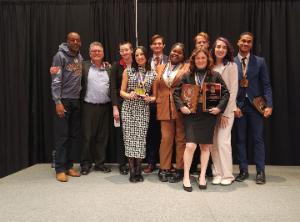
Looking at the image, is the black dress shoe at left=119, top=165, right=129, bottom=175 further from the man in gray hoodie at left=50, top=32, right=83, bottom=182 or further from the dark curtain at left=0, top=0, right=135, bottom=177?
the dark curtain at left=0, top=0, right=135, bottom=177

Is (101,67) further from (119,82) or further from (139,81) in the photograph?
(139,81)

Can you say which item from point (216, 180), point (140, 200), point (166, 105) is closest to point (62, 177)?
point (140, 200)

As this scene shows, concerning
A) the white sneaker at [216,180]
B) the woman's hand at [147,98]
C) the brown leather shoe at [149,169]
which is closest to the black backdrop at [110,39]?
the brown leather shoe at [149,169]

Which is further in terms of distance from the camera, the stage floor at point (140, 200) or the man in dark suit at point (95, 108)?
the man in dark suit at point (95, 108)

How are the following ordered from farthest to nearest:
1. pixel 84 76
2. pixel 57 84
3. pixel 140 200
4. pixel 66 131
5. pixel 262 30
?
pixel 262 30, pixel 84 76, pixel 66 131, pixel 57 84, pixel 140 200

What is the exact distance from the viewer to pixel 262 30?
14.3ft

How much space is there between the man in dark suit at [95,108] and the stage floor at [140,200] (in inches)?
10.1

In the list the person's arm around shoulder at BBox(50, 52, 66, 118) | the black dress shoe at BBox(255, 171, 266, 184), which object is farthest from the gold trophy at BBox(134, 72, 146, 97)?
the black dress shoe at BBox(255, 171, 266, 184)

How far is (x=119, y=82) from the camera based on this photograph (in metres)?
3.73

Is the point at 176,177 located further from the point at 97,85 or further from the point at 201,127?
the point at 97,85

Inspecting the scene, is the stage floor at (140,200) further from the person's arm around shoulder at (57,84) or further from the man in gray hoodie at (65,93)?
the person's arm around shoulder at (57,84)

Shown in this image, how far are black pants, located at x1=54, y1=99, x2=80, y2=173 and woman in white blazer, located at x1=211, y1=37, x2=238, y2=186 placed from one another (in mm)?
1530

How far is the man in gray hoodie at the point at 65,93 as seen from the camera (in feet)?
11.7

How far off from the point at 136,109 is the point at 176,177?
81 cm
